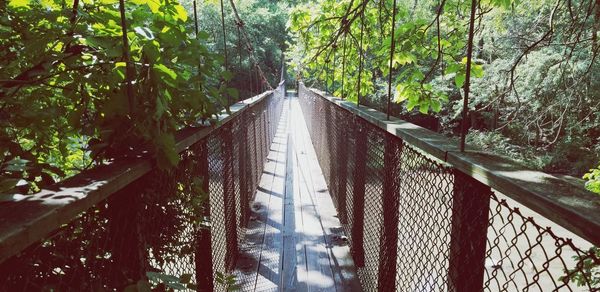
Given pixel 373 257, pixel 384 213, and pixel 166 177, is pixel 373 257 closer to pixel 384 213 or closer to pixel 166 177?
pixel 384 213

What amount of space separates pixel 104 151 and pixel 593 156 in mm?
16324

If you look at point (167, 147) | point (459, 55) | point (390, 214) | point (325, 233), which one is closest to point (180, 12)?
point (167, 147)

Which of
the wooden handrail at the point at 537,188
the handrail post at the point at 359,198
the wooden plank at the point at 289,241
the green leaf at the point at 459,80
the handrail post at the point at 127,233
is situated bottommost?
the wooden plank at the point at 289,241

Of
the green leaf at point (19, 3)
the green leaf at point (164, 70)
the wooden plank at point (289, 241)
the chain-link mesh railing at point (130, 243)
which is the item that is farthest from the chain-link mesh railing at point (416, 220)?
the green leaf at point (19, 3)

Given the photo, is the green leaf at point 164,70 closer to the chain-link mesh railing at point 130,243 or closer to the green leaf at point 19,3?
the chain-link mesh railing at point 130,243

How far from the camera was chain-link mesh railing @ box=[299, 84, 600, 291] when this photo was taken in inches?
46.3

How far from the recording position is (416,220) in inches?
106

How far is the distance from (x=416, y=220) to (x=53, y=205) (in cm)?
232

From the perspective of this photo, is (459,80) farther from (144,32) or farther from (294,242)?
(144,32)

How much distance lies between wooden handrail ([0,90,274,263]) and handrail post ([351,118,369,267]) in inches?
76.4

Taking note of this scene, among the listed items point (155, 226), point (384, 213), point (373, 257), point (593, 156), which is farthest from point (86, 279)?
point (593, 156)

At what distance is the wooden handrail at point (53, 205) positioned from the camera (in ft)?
1.98

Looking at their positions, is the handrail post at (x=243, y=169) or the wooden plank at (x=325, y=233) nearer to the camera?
the wooden plank at (x=325, y=233)

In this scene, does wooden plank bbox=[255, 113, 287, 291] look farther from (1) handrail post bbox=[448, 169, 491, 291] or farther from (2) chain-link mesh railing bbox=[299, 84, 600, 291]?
(1) handrail post bbox=[448, 169, 491, 291]
